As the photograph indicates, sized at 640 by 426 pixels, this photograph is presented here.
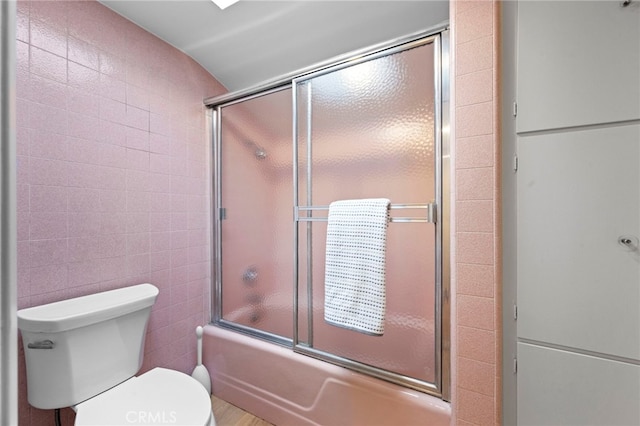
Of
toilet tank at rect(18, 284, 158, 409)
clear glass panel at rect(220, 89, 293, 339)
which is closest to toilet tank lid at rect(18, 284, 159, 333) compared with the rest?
toilet tank at rect(18, 284, 158, 409)

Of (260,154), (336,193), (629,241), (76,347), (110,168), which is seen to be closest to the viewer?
(629,241)

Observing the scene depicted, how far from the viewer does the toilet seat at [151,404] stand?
3.02ft

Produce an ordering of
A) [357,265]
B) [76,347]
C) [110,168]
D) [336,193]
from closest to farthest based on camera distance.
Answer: [76,347], [357,265], [110,168], [336,193]

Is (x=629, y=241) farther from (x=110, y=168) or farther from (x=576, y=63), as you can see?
(x=110, y=168)

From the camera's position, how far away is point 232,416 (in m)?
1.49

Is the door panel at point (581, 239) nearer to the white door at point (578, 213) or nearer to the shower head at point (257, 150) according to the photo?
the white door at point (578, 213)

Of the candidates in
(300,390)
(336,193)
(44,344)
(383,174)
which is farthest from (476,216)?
(44,344)

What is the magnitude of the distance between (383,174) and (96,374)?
145cm

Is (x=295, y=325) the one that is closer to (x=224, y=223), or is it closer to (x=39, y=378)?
(x=224, y=223)

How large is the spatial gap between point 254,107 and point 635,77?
5.19 ft

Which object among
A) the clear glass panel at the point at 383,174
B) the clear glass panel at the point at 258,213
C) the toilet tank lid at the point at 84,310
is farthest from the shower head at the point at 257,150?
the toilet tank lid at the point at 84,310

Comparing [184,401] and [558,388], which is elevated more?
[558,388]

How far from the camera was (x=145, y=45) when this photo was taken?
1.41m

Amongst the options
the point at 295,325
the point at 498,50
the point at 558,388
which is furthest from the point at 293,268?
the point at 498,50
